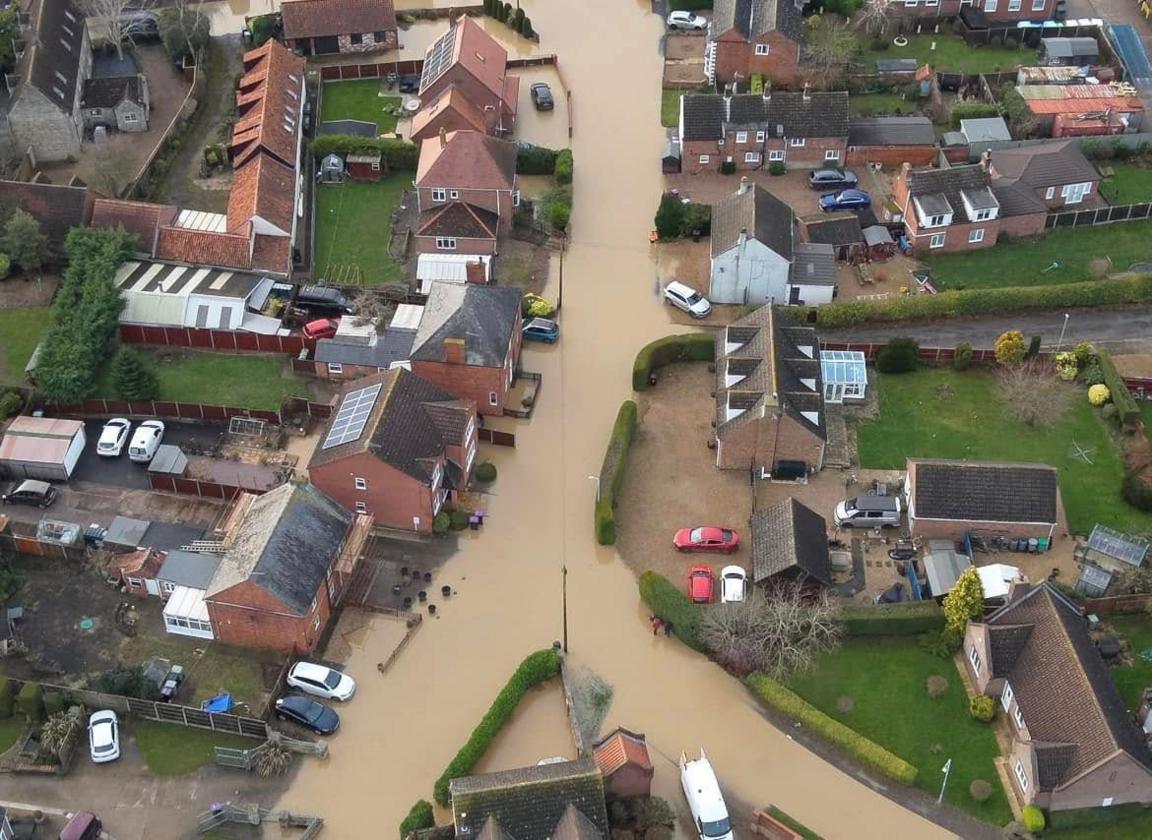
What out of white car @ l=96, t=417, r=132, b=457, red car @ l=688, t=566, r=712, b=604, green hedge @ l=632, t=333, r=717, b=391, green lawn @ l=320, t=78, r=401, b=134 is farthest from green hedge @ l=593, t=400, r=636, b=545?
green lawn @ l=320, t=78, r=401, b=134

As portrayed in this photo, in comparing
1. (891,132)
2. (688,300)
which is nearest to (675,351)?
(688,300)

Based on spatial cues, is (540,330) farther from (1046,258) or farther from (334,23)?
(334,23)

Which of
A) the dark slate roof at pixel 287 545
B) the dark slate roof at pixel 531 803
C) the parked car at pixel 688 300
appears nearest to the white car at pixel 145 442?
the dark slate roof at pixel 287 545

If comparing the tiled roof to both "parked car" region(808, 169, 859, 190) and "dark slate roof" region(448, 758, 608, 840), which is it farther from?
"dark slate roof" region(448, 758, 608, 840)

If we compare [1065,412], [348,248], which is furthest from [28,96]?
[1065,412]

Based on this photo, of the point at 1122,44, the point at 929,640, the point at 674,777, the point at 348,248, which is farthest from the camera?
the point at 1122,44

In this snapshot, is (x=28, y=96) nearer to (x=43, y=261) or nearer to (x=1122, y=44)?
(x=43, y=261)
